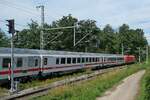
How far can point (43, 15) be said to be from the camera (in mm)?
51375

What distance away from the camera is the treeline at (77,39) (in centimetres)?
7319

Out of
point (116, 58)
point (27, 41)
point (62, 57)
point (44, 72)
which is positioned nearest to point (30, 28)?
point (27, 41)

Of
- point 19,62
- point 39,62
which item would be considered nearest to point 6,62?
point 19,62

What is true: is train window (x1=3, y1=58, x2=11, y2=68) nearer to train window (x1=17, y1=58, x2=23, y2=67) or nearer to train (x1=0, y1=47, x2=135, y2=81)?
train (x1=0, y1=47, x2=135, y2=81)

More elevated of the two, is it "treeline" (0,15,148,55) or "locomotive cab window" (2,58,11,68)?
"treeline" (0,15,148,55)

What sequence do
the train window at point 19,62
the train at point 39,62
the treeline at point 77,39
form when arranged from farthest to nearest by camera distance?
the treeline at point 77,39, the train window at point 19,62, the train at point 39,62

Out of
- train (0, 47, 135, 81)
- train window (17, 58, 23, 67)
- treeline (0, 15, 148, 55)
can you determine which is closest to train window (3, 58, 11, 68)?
train (0, 47, 135, 81)

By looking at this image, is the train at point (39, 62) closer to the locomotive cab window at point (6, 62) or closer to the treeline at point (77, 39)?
the locomotive cab window at point (6, 62)

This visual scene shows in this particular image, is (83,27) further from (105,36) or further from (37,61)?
(37,61)

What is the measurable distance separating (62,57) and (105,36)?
83.5 meters

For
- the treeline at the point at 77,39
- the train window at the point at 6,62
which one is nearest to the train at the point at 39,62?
the train window at the point at 6,62

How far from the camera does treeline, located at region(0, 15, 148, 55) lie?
73.2 meters

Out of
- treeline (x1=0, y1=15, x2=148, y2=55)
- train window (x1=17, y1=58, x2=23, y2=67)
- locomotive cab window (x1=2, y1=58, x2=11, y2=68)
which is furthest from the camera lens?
treeline (x1=0, y1=15, x2=148, y2=55)

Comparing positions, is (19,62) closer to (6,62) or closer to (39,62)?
(6,62)
